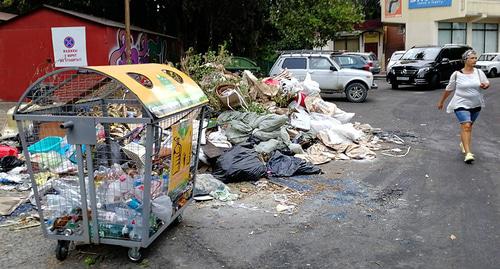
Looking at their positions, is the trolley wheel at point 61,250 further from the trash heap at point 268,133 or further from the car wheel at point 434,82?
the car wheel at point 434,82

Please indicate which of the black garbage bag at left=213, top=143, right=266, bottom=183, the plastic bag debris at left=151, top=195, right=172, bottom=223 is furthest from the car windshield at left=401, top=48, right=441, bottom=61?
the plastic bag debris at left=151, top=195, right=172, bottom=223

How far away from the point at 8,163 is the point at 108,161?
3779 mm

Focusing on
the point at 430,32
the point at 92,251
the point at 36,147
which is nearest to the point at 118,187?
the point at 92,251

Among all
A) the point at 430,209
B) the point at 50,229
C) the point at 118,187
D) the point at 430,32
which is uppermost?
the point at 430,32

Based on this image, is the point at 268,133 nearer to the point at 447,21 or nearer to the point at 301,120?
the point at 301,120

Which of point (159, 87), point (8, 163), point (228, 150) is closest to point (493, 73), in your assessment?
point (228, 150)

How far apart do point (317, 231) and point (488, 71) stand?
89.5 ft

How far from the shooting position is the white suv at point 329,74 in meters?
16.2

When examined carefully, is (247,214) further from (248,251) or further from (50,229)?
(50,229)

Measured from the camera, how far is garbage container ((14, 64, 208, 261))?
3.88m

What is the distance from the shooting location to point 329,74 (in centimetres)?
1633

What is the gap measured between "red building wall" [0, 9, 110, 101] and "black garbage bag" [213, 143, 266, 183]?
429 inches

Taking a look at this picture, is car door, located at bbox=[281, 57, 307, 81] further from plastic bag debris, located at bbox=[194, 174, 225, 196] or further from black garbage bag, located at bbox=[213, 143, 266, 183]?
plastic bag debris, located at bbox=[194, 174, 225, 196]

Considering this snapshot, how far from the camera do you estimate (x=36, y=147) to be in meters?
4.66
